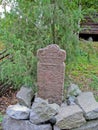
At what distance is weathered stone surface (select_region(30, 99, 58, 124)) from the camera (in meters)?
3.02

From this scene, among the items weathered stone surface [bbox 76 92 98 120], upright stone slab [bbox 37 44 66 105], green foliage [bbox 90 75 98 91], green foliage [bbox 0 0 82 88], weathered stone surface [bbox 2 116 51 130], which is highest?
green foliage [bbox 0 0 82 88]

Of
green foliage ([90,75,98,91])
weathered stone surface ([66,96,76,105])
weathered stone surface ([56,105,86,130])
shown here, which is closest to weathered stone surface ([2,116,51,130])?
weathered stone surface ([56,105,86,130])

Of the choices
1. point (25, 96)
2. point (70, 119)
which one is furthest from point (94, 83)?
point (70, 119)

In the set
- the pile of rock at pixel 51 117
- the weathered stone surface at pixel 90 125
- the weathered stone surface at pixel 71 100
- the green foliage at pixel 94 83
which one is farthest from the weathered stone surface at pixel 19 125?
the green foliage at pixel 94 83

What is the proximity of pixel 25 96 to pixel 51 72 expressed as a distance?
0.45 metres

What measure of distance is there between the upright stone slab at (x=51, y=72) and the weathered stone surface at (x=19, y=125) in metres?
0.46

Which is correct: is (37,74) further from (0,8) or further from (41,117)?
(0,8)

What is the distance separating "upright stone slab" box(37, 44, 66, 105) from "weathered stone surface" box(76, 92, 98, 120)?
0.27 m

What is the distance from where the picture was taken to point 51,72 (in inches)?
132

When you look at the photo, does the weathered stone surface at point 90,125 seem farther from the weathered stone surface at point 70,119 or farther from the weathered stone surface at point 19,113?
the weathered stone surface at point 19,113

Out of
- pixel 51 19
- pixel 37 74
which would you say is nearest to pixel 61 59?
pixel 37 74

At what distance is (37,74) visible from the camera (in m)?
3.44

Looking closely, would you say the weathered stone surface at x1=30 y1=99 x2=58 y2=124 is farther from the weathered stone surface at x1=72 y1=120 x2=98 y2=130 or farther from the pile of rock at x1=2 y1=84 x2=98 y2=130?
the weathered stone surface at x1=72 y1=120 x2=98 y2=130

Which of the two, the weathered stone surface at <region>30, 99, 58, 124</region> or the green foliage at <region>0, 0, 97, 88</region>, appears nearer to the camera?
the weathered stone surface at <region>30, 99, 58, 124</region>
